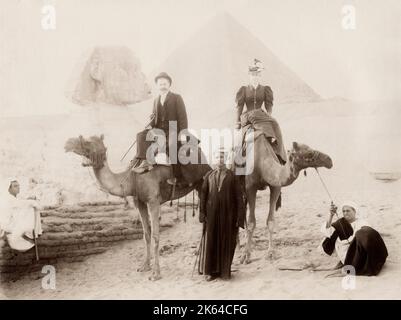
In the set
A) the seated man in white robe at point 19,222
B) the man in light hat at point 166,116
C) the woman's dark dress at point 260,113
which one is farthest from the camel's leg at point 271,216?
the seated man in white robe at point 19,222

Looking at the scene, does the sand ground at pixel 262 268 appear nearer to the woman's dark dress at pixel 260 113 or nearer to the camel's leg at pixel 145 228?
the camel's leg at pixel 145 228

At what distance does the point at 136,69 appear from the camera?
8.66 meters

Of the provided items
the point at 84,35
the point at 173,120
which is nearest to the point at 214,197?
the point at 173,120

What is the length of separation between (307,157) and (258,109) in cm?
84

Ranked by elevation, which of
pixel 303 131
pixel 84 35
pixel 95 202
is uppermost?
pixel 84 35

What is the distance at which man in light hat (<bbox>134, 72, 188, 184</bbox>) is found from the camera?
26.8ft

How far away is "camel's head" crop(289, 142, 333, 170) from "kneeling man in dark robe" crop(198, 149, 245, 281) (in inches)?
26.8

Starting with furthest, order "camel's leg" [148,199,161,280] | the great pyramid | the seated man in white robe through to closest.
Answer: the great pyramid < the seated man in white robe < "camel's leg" [148,199,161,280]

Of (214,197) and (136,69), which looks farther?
Answer: (136,69)

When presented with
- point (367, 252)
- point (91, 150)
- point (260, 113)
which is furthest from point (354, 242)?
point (91, 150)

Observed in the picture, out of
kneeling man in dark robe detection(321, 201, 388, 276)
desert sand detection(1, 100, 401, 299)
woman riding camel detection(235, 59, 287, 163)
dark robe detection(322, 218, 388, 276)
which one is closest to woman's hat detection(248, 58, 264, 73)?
woman riding camel detection(235, 59, 287, 163)

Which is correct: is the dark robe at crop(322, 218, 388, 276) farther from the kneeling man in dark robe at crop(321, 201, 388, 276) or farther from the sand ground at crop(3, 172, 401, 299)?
the sand ground at crop(3, 172, 401, 299)
